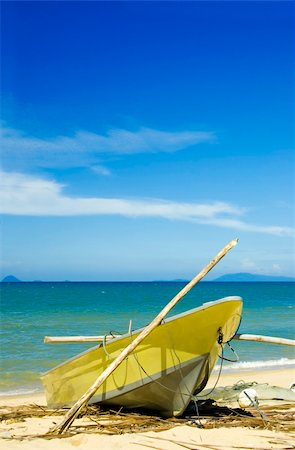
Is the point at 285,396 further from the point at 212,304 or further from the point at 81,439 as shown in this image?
the point at 81,439

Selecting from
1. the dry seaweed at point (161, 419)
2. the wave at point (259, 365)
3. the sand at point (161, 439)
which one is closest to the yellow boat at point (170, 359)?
the dry seaweed at point (161, 419)

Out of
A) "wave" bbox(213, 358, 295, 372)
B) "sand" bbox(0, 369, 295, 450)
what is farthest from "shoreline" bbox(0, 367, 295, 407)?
"sand" bbox(0, 369, 295, 450)

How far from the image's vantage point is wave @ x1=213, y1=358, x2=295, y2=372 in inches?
500

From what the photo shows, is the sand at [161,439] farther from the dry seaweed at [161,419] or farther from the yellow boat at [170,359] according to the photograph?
the yellow boat at [170,359]

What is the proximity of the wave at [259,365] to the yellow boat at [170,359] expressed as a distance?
6032 mm

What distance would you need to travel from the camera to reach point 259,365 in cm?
1328

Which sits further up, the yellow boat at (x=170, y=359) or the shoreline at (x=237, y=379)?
the yellow boat at (x=170, y=359)

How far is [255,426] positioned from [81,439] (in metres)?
2.01

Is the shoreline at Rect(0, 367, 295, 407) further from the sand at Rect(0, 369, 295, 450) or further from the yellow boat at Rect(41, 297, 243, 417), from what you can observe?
the sand at Rect(0, 369, 295, 450)

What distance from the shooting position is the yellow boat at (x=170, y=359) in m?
6.08

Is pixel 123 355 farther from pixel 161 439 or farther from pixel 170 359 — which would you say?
pixel 161 439

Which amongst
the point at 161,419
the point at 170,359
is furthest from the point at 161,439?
the point at 170,359

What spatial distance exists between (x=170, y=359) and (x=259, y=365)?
7663 mm

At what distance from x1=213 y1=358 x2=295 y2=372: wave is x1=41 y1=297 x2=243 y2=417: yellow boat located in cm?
603
